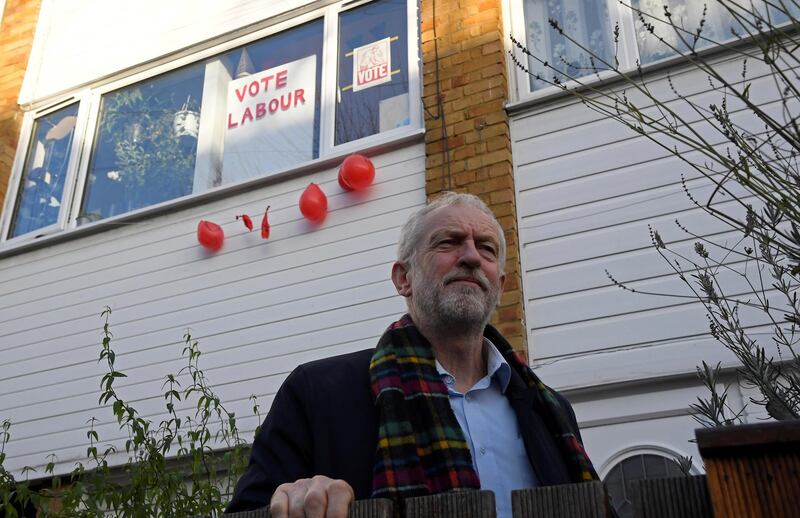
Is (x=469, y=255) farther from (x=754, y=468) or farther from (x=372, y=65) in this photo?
(x=372, y=65)

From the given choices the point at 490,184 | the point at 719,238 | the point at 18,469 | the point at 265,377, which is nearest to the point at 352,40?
the point at 490,184

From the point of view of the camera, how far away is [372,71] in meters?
6.42

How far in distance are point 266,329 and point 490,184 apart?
1.97 m

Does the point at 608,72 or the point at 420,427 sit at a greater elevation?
the point at 608,72

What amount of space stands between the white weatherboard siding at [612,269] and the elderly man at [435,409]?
2.08 metres

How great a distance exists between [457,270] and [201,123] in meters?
5.09

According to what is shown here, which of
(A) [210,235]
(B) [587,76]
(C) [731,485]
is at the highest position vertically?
(B) [587,76]

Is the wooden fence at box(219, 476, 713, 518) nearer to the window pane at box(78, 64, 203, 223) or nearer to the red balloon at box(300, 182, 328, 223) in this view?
the red balloon at box(300, 182, 328, 223)

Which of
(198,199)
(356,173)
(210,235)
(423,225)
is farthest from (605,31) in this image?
(423,225)

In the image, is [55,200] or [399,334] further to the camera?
[55,200]

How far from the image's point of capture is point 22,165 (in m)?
7.86

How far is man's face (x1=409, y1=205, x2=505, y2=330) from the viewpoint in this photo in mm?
2375

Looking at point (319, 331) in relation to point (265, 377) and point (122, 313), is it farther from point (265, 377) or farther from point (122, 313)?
point (122, 313)

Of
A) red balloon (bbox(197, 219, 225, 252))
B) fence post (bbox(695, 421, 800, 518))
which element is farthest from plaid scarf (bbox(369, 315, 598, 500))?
red balloon (bbox(197, 219, 225, 252))
